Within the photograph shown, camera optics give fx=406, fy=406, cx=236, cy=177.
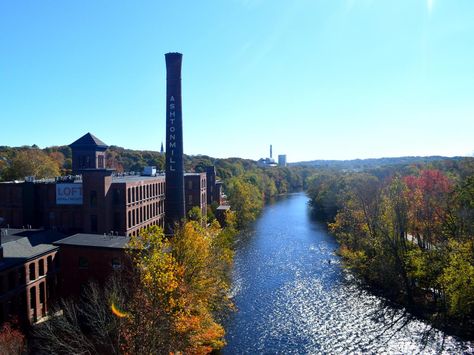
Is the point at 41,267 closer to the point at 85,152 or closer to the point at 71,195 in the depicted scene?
the point at 71,195

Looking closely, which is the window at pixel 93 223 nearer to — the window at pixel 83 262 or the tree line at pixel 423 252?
the window at pixel 83 262

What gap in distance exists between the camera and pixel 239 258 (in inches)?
2247

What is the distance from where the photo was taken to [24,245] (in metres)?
35.2

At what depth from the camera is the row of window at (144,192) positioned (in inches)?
2032

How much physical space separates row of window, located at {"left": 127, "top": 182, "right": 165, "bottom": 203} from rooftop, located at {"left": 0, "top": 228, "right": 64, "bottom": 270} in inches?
476

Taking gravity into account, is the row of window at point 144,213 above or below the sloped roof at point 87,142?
below

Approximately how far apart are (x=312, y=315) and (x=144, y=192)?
3026cm

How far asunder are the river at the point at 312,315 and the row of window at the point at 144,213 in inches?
562

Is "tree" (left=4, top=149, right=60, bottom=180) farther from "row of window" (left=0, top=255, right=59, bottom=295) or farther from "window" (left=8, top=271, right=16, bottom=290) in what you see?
"window" (left=8, top=271, right=16, bottom=290)

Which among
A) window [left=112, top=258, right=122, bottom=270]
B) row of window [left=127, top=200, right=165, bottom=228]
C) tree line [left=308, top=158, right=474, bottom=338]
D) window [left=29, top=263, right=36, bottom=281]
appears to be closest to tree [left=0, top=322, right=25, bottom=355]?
A: window [left=29, top=263, right=36, bottom=281]

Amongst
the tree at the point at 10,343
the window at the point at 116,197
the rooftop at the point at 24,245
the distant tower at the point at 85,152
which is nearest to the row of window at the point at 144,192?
the window at the point at 116,197

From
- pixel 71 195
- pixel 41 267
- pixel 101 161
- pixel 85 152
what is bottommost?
pixel 41 267

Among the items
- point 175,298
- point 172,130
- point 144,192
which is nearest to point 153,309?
point 175,298

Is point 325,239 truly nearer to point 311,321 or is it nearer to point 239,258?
point 239,258
